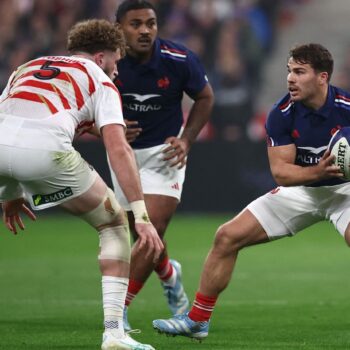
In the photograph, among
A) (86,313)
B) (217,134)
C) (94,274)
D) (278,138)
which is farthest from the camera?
(217,134)

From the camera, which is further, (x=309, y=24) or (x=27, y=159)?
(x=309, y=24)

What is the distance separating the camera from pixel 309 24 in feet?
70.8

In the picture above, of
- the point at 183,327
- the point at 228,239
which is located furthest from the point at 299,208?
the point at 183,327

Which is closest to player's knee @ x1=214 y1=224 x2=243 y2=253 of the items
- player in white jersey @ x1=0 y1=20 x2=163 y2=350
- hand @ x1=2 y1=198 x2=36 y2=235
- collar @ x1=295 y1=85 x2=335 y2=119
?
collar @ x1=295 y1=85 x2=335 y2=119

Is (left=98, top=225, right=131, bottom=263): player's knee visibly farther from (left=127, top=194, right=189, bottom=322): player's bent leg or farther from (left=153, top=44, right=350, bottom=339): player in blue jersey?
(left=127, top=194, right=189, bottom=322): player's bent leg

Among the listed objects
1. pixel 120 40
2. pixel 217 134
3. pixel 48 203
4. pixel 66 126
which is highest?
pixel 120 40

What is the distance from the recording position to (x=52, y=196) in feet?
20.4

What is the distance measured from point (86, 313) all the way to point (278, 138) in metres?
2.48

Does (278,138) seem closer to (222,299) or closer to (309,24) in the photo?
(222,299)

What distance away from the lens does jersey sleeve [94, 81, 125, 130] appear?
20.0 feet

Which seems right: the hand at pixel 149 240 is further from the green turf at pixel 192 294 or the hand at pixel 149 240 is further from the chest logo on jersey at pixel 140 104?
the chest logo on jersey at pixel 140 104

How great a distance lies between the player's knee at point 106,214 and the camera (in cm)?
624

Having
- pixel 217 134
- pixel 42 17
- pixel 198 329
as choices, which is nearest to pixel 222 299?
pixel 198 329

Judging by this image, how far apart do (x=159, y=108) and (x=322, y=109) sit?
1.90 metres
